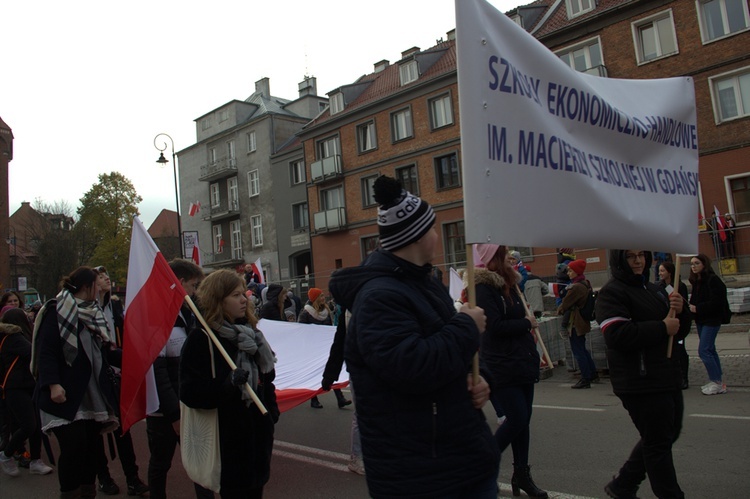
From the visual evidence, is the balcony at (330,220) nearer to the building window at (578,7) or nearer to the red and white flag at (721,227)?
the building window at (578,7)

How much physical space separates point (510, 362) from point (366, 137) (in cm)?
3239

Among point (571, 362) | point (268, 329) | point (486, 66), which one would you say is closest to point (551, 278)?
point (571, 362)

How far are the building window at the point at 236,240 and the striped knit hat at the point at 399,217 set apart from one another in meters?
44.6

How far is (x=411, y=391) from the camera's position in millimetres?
2342

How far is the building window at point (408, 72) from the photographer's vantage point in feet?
110

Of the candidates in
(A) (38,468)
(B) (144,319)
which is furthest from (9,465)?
(B) (144,319)

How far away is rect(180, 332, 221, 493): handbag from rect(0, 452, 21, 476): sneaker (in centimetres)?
427

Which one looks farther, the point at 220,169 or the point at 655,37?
the point at 220,169

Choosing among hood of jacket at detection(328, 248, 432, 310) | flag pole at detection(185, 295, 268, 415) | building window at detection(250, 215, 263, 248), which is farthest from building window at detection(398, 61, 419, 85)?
hood of jacket at detection(328, 248, 432, 310)

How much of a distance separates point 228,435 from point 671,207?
10.5 ft

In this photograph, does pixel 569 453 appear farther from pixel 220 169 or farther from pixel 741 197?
pixel 220 169

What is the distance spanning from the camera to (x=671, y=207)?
3.96m

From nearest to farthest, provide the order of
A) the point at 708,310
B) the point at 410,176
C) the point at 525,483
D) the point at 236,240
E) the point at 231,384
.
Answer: the point at 231,384, the point at 525,483, the point at 708,310, the point at 410,176, the point at 236,240

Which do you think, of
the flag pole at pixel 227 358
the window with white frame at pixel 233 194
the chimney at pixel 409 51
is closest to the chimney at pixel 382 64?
the chimney at pixel 409 51
